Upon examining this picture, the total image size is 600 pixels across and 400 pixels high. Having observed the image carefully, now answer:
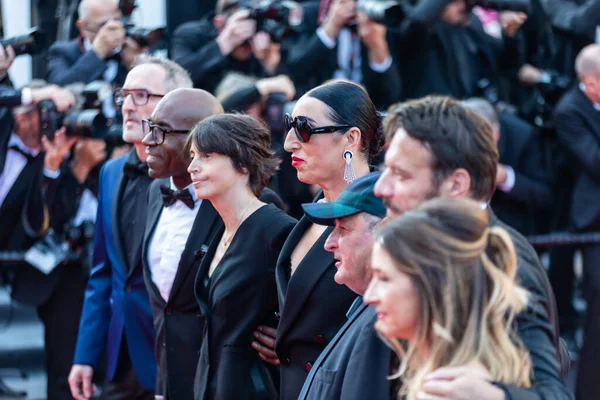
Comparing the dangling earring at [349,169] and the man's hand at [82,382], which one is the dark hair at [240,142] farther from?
the man's hand at [82,382]

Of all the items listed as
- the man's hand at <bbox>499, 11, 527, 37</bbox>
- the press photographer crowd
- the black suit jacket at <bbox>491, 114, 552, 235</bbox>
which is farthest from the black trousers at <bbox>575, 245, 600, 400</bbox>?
the man's hand at <bbox>499, 11, 527, 37</bbox>

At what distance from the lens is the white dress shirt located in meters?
3.96

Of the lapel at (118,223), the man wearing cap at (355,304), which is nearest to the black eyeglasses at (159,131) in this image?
the lapel at (118,223)

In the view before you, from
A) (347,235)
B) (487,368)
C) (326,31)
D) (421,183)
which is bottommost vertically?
(326,31)

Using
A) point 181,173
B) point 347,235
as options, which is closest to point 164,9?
point 181,173

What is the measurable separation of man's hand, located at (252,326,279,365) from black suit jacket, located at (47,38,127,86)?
283 centimetres

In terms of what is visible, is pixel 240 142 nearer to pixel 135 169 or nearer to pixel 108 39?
pixel 135 169

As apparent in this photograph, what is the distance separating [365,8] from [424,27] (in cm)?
44

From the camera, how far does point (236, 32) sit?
6137mm

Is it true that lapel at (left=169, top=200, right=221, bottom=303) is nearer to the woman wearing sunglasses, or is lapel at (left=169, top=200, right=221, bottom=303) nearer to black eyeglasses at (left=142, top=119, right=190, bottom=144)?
black eyeglasses at (left=142, top=119, right=190, bottom=144)

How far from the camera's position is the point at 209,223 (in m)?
3.92

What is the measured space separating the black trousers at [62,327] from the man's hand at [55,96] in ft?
3.06

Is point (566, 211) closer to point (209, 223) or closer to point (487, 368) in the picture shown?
point (209, 223)

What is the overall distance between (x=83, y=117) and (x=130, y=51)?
0.92 metres
